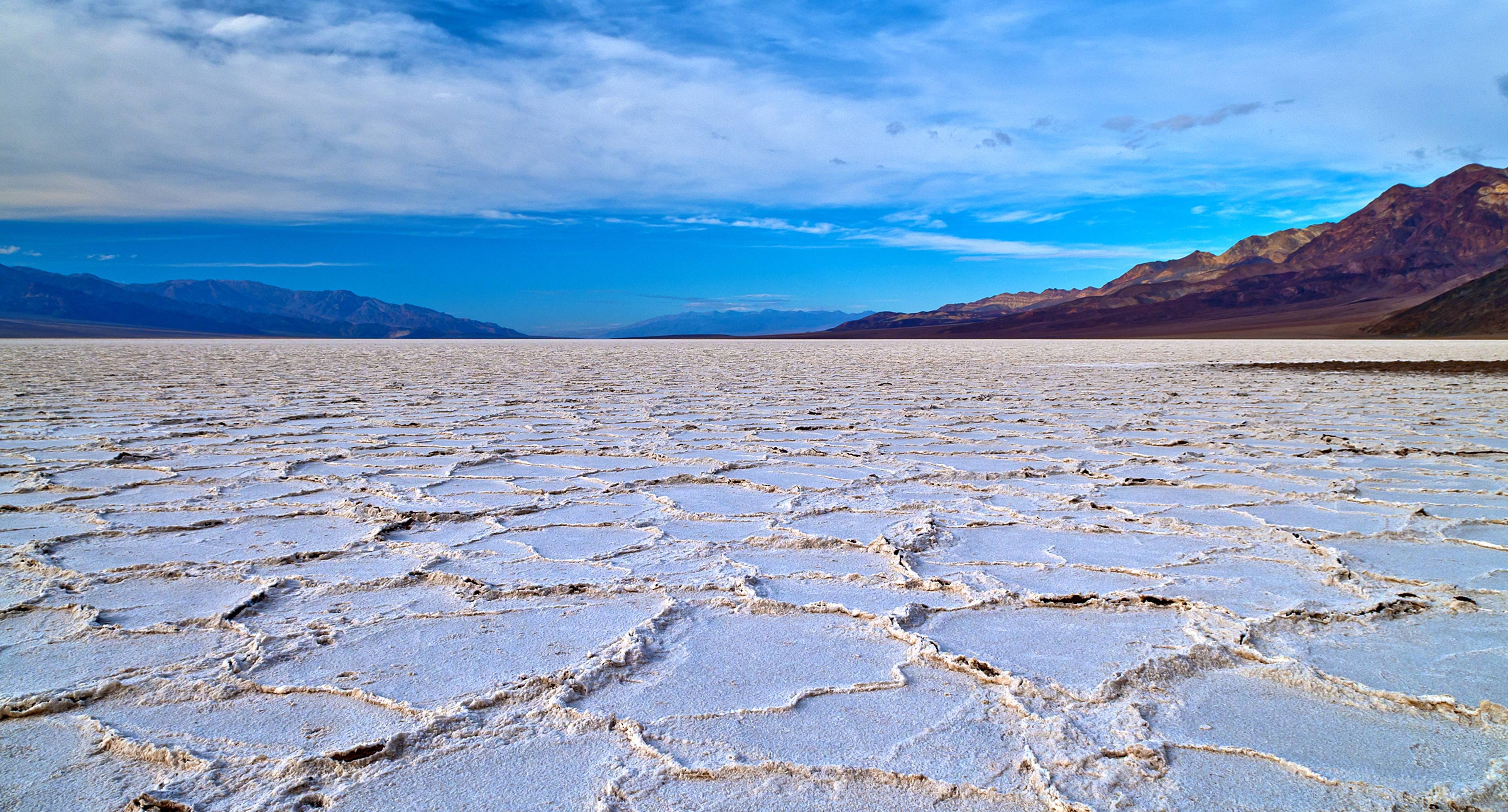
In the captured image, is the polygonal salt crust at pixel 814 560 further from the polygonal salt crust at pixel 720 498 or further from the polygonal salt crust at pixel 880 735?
the polygonal salt crust at pixel 880 735

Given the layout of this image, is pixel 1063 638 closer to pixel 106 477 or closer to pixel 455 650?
pixel 455 650

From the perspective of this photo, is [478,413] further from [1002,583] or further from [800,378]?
[800,378]

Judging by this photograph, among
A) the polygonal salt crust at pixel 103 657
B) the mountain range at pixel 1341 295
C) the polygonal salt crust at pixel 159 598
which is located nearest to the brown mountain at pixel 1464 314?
the mountain range at pixel 1341 295

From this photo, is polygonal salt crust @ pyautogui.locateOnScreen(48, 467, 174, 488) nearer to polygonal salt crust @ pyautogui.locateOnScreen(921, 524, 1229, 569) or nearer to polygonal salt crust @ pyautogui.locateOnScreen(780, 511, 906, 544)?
polygonal salt crust @ pyautogui.locateOnScreen(780, 511, 906, 544)

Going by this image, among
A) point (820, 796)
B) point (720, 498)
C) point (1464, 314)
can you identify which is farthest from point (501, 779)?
point (1464, 314)

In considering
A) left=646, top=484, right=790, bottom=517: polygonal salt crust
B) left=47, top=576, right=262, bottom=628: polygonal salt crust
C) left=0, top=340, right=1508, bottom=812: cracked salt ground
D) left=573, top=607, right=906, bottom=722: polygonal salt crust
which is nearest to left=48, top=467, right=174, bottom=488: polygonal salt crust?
left=0, top=340, right=1508, bottom=812: cracked salt ground
